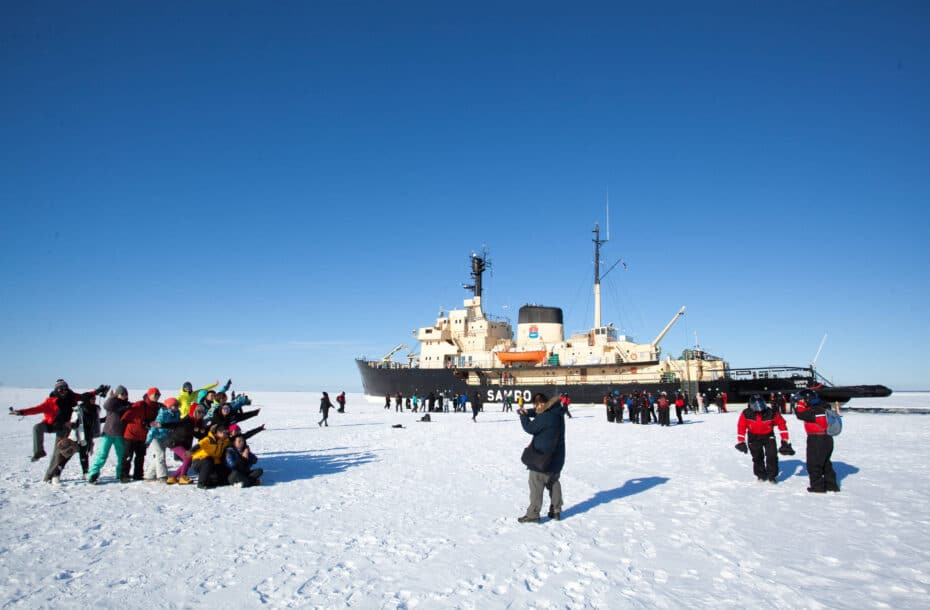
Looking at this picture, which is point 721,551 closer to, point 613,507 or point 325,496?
point 613,507

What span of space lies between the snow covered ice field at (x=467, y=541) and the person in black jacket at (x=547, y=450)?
0.55 feet

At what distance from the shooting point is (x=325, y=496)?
6.25m

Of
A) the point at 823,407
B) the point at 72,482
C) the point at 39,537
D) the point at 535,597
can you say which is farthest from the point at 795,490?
the point at 72,482

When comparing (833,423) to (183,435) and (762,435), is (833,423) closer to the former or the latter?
(762,435)

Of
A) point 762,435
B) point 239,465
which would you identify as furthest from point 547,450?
point 239,465

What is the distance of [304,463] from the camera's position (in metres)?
9.06

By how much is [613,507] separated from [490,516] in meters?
1.46

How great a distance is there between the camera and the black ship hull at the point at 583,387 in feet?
90.7

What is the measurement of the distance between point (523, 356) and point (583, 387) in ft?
14.7

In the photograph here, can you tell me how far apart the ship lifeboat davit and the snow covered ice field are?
1012 inches

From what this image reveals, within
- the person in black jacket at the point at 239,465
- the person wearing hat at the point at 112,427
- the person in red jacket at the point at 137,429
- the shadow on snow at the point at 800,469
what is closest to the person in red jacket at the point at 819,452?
the shadow on snow at the point at 800,469

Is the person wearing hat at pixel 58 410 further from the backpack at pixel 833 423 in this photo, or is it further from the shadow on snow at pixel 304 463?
the backpack at pixel 833 423

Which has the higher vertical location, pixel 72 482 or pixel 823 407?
pixel 823 407

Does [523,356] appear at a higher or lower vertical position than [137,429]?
higher
